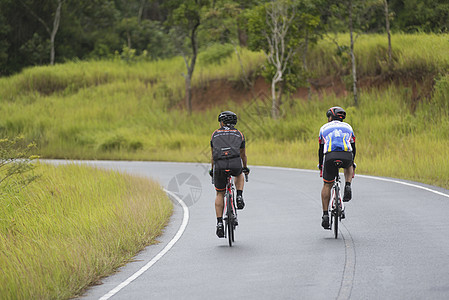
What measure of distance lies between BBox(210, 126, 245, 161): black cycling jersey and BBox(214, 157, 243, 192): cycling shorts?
6 centimetres

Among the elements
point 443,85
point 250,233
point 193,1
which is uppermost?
point 193,1

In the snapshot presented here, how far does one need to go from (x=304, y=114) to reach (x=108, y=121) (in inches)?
559

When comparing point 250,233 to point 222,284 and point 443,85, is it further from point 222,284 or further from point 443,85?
point 443,85

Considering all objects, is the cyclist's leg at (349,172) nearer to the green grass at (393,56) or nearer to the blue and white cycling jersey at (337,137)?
the blue and white cycling jersey at (337,137)

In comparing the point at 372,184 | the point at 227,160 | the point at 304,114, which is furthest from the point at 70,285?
the point at 304,114

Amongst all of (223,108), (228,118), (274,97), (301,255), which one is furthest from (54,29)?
(301,255)

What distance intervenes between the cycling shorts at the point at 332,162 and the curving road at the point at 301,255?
Result: 3.42 ft

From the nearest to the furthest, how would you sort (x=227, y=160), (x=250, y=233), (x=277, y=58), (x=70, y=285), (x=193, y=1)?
(x=70, y=285) → (x=227, y=160) → (x=250, y=233) → (x=277, y=58) → (x=193, y=1)

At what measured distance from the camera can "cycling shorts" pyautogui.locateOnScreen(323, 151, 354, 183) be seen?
1178cm

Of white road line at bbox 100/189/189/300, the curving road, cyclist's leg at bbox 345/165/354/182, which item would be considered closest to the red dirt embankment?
the curving road

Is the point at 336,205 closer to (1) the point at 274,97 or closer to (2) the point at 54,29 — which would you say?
(1) the point at 274,97

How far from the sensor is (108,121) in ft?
150

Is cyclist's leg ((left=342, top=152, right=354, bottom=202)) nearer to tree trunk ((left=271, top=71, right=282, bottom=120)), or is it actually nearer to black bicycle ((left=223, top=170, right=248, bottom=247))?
black bicycle ((left=223, top=170, right=248, bottom=247))

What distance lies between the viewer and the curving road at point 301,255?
27.1 ft
